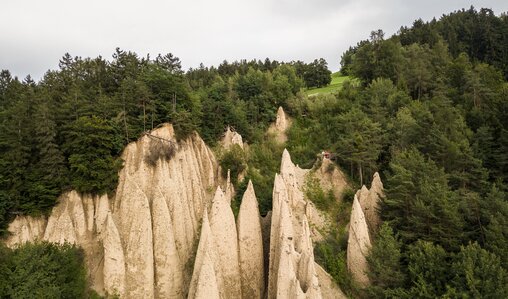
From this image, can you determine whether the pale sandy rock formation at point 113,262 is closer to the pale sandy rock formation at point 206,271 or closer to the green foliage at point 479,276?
the pale sandy rock formation at point 206,271

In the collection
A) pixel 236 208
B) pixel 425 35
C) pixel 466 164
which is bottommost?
pixel 236 208

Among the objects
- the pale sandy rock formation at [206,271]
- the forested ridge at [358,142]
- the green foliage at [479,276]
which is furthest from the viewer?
the forested ridge at [358,142]

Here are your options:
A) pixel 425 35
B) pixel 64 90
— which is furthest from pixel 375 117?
pixel 425 35

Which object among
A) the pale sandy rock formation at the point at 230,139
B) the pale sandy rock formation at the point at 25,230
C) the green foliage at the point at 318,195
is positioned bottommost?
the green foliage at the point at 318,195

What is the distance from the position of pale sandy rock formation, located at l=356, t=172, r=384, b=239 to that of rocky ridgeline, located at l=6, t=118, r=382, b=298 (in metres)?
0.08

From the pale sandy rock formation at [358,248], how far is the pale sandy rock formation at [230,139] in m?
15.8

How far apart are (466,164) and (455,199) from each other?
584 cm

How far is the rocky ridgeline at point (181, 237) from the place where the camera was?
2170cm

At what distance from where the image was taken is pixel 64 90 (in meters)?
33.4

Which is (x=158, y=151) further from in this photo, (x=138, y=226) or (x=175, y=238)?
(x=175, y=238)

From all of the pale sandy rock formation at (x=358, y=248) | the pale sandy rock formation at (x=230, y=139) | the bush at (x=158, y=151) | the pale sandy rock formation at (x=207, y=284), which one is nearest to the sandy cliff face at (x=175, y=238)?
the pale sandy rock formation at (x=207, y=284)

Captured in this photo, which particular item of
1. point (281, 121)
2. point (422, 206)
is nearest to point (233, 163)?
point (281, 121)

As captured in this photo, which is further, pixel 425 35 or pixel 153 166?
pixel 425 35

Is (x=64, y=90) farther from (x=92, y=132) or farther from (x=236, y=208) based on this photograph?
(x=236, y=208)
